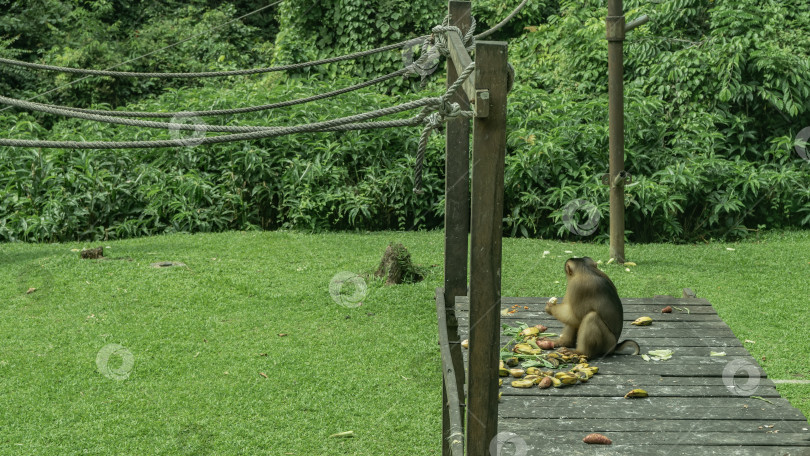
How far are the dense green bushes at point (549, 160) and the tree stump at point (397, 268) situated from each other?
5.28 feet

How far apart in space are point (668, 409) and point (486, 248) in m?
1.17

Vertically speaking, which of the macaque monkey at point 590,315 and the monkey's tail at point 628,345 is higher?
the macaque monkey at point 590,315

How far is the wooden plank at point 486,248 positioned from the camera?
243cm

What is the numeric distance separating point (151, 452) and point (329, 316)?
84.9 inches

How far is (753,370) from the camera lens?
344 centimetres

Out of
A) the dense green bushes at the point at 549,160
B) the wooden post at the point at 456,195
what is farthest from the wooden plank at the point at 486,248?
the dense green bushes at the point at 549,160

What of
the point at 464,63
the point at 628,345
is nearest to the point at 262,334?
the point at 628,345

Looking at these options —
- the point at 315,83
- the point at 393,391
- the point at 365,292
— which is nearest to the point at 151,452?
the point at 393,391

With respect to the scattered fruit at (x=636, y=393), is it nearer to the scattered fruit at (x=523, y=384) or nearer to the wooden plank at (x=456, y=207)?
the scattered fruit at (x=523, y=384)

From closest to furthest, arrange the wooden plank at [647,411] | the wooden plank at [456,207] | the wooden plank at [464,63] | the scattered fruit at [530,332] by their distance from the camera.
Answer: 1. the wooden plank at [464,63]
2. the wooden plank at [647,411]
3. the scattered fruit at [530,332]
4. the wooden plank at [456,207]

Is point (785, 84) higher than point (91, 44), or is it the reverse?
point (91, 44)

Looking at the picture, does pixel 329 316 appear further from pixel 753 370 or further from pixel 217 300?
pixel 753 370

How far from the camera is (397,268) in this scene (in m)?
6.85

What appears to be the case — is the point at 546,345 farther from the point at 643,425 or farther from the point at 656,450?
the point at 656,450
